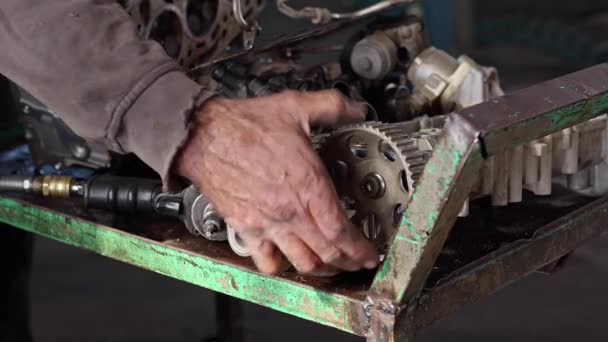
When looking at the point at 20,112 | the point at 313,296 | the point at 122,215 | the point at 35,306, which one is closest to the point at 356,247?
the point at 313,296

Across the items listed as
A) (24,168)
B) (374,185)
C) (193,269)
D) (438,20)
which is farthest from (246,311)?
(438,20)

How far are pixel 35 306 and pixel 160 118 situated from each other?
4.40ft

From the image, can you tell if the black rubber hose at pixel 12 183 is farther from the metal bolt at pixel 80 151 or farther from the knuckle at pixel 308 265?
the knuckle at pixel 308 265

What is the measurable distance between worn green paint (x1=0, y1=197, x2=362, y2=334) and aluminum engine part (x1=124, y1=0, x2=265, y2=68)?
0.93 ft

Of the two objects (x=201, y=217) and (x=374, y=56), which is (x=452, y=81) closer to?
(x=374, y=56)

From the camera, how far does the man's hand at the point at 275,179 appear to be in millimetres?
825

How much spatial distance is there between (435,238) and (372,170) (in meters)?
0.14

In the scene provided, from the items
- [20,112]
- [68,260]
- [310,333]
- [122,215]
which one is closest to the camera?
[122,215]

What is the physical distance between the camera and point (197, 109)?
2.86ft

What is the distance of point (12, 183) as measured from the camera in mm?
1245

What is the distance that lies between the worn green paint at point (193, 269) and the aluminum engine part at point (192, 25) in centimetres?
28

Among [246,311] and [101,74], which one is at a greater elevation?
[101,74]

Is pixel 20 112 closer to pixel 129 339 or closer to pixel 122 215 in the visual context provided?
pixel 122 215

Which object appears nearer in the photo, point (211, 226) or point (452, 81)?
point (211, 226)
